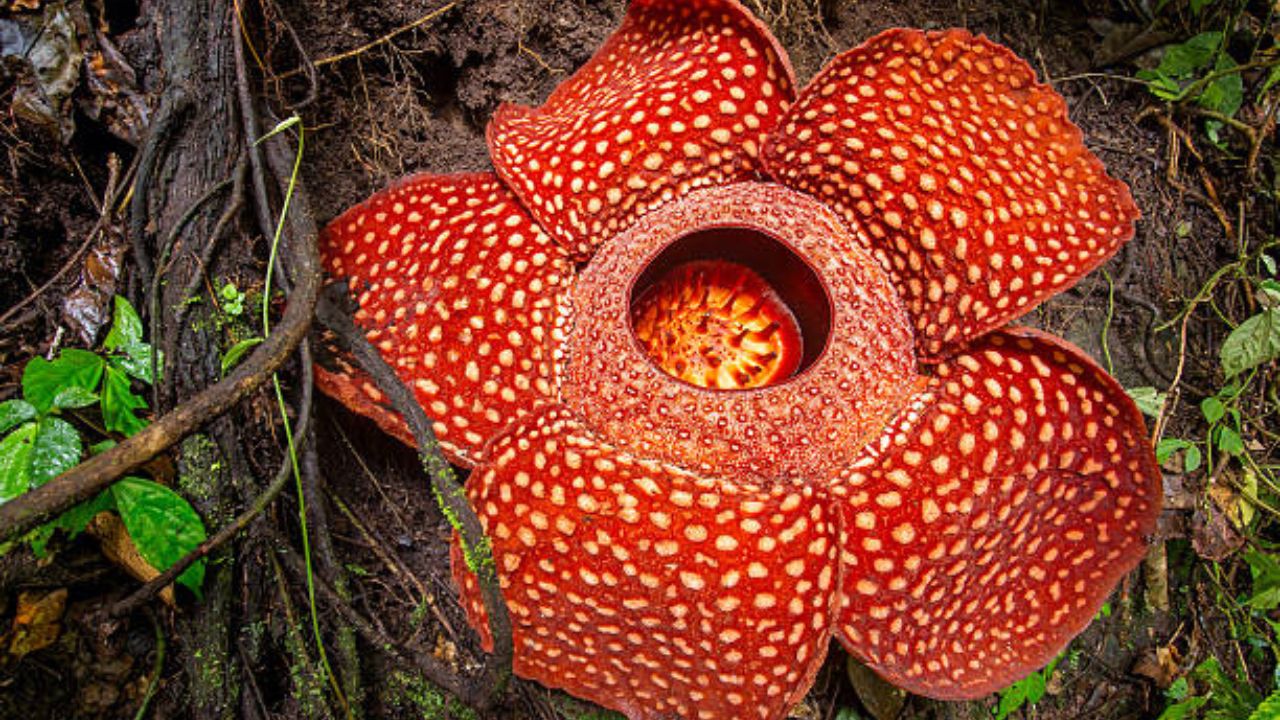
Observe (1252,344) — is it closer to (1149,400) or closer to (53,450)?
(1149,400)

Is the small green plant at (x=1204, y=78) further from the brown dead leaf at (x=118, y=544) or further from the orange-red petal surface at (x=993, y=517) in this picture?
the brown dead leaf at (x=118, y=544)

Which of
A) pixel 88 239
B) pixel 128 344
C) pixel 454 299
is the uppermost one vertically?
pixel 88 239

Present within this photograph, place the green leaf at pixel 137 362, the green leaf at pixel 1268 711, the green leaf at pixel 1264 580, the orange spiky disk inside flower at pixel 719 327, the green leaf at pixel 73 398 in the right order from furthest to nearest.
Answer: the green leaf at pixel 1264 580 → the orange spiky disk inside flower at pixel 719 327 → the green leaf at pixel 1268 711 → the green leaf at pixel 137 362 → the green leaf at pixel 73 398

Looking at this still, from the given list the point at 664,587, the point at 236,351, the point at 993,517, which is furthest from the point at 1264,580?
the point at 236,351

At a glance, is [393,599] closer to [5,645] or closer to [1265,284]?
[5,645]

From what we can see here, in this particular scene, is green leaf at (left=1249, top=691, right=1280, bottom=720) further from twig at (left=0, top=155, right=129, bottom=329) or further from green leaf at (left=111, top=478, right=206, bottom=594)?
twig at (left=0, top=155, right=129, bottom=329)

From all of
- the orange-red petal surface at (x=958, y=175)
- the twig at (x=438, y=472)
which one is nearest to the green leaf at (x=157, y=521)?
the twig at (x=438, y=472)
